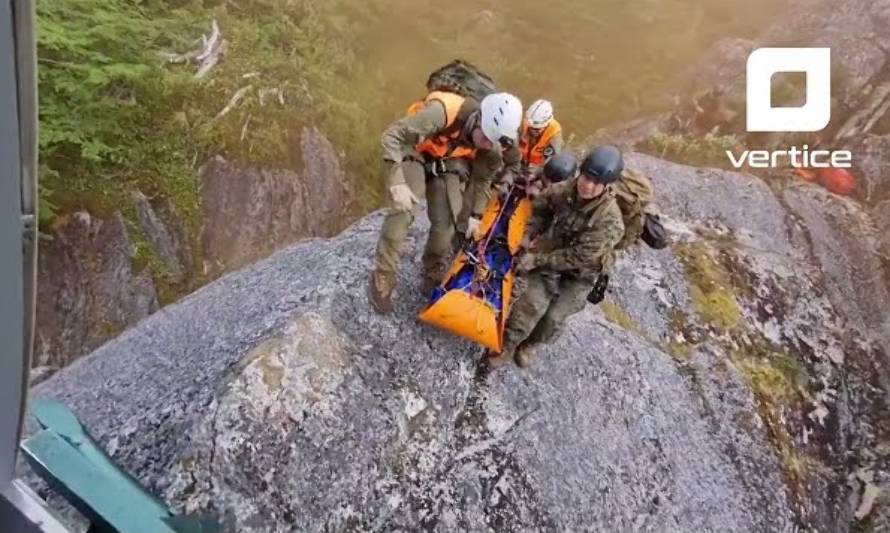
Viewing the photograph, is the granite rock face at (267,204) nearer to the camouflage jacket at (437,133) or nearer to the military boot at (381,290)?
the military boot at (381,290)

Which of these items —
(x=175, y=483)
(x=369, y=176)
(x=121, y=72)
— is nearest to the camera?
(x=175, y=483)

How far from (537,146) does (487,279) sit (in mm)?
551

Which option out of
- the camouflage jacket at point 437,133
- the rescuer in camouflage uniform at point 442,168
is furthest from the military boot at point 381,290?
the camouflage jacket at point 437,133

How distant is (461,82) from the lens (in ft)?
9.89

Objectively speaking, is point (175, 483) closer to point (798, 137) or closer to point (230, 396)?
point (230, 396)

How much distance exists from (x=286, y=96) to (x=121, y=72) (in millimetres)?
647

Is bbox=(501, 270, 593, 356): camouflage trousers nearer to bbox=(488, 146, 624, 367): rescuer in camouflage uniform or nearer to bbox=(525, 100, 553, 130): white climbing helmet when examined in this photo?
bbox=(488, 146, 624, 367): rescuer in camouflage uniform

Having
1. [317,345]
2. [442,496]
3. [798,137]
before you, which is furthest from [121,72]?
[798,137]

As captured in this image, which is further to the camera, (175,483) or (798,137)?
(798,137)

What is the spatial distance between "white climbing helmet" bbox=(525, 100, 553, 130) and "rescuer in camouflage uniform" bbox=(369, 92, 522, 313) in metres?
0.13

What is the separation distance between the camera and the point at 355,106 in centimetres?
333

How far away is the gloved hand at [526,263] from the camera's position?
3.05 metres

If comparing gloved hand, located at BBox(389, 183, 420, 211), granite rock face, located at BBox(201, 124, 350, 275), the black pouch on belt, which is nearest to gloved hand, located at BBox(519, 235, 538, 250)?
the black pouch on belt

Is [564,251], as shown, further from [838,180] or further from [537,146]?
[838,180]
